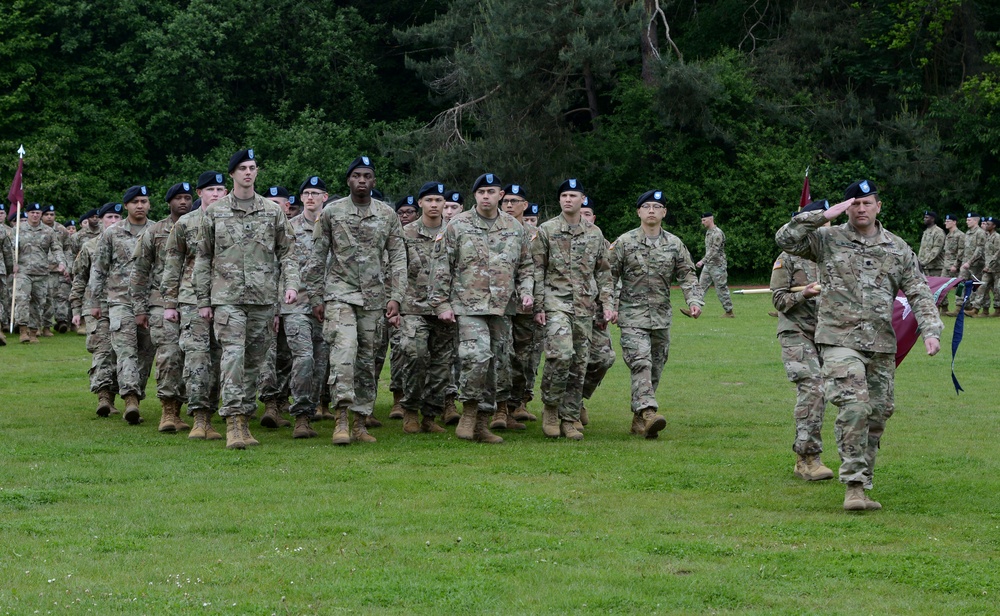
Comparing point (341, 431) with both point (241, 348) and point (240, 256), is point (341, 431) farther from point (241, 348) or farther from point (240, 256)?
point (240, 256)

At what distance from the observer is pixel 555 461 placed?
10883 mm

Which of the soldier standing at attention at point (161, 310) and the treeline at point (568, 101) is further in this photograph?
the treeline at point (568, 101)

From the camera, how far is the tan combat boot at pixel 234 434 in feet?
37.4

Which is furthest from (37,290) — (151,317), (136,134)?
(136,134)

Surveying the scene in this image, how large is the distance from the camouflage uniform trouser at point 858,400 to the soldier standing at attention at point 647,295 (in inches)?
129

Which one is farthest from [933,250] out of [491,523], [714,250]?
[491,523]

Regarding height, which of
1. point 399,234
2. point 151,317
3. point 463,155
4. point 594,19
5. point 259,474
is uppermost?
point 594,19

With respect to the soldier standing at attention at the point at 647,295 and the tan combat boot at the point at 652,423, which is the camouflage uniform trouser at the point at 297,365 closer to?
the soldier standing at attention at the point at 647,295

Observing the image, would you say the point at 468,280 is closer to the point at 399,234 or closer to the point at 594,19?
the point at 399,234

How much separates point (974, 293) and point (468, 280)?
21478mm

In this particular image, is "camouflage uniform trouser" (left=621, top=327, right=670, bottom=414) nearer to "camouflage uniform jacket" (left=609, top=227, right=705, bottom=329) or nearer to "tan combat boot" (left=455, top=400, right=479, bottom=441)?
"camouflage uniform jacket" (left=609, top=227, right=705, bottom=329)

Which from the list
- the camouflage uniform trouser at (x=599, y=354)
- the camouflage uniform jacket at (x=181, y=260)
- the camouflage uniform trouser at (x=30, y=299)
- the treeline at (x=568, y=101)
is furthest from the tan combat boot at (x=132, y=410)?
the treeline at (x=568, y=101)

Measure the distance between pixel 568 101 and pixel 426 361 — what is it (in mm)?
31439

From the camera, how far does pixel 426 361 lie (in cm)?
1295
